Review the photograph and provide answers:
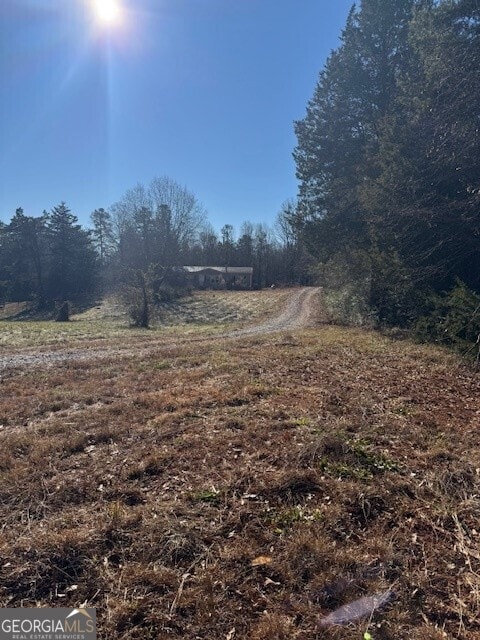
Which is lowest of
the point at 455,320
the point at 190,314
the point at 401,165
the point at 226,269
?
the point at 190,314

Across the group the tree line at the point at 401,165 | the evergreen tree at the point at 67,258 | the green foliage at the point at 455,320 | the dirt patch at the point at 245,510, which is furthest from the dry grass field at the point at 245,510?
the evergreen tree at the point at 67,258

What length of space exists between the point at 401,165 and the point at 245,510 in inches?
461

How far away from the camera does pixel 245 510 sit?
10.6 ft

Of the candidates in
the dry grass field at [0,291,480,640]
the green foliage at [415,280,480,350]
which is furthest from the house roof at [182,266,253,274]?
the dry grass field at [0,291,480,640]

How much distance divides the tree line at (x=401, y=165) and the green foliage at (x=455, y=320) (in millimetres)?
42

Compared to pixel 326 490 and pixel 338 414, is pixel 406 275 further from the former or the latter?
pixel 326 490

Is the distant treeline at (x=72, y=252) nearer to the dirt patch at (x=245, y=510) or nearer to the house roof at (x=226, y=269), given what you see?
the house roof at (x=226, y=269)

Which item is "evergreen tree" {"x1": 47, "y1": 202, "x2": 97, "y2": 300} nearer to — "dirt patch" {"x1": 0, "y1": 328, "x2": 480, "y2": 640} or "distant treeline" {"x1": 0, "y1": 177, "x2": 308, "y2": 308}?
"distant treeline" {"x1": 0, "y1": 177, "x2": 308, "y2": 308}

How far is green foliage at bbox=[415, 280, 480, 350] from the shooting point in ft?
29.1

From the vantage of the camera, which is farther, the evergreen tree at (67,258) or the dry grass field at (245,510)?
the evergreen tree at (67,258)

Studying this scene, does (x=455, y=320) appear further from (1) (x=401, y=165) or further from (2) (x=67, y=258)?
(2) (x=67, y=258)

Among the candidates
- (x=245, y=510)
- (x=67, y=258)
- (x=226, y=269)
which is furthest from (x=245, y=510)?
(x=226, y=269)

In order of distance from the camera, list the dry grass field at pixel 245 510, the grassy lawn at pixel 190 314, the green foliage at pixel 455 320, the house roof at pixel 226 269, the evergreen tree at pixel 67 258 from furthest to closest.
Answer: the house roof at pixel 226 269, the evergreen tree at pixel 67 258, the grassy lawn at pixel 190 314, the green foliage at pixel 455 320, the dry grass field at pixel 245 510

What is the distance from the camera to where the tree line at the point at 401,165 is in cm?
957
